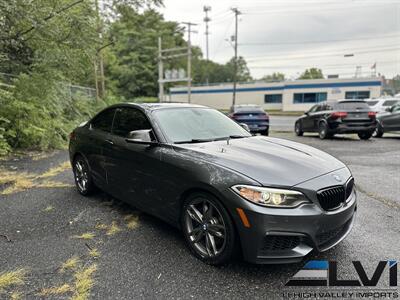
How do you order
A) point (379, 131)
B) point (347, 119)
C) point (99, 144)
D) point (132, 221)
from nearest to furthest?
point (132, 221) < point (99, 144) < point (347, 119) < point (379, 131)

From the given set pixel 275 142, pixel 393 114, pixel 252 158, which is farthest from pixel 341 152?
pixel 252 158

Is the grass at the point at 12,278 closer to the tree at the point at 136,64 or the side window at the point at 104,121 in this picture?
the side window at the point at 104,121

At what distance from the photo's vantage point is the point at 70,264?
308 cm

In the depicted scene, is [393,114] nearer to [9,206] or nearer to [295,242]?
[295,242]

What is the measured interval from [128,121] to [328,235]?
285 cm

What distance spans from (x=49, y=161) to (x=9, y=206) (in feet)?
11.7

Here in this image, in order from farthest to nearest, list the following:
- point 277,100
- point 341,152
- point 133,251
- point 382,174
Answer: point 277,100 → point 341,152 → point 382,174 → point 133,251

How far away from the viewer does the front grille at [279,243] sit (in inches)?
103

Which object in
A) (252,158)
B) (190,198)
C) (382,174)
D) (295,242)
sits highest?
(252,158)

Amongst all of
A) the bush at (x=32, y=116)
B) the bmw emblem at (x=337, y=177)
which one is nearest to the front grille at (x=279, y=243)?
the bmw emblem at (x=337, y=177)

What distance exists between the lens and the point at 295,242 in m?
2.65

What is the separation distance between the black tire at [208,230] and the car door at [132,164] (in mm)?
556

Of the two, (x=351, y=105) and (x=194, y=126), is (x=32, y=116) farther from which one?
(x=351, y=105)

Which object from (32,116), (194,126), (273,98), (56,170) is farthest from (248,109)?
(273,98)
